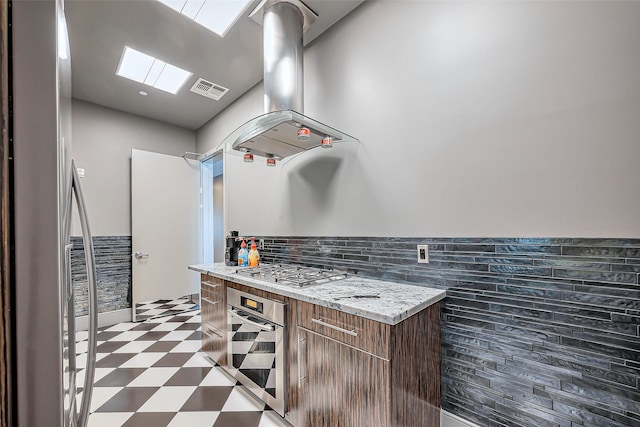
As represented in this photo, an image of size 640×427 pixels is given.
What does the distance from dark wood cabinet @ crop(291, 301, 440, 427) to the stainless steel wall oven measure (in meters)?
0.16

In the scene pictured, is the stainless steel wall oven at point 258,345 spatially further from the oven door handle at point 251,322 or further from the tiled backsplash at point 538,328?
the tiled backsplash at point 538,328

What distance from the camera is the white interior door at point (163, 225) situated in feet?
12.0

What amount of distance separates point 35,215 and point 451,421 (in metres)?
Answer: 2.01

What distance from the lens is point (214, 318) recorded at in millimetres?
2357

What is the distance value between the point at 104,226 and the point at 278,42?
325cm

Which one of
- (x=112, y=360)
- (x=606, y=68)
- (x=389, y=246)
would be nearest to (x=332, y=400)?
(x=389, y=246)

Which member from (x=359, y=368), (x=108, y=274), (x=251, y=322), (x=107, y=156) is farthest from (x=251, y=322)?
(x=107, y=156)

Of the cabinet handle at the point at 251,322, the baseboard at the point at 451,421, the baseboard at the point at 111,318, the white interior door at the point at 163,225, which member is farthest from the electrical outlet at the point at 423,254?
the baseboard at the point at 111,318

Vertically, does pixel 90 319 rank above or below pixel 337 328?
above

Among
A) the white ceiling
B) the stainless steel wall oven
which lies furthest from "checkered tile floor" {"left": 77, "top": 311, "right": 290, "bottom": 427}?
the white ceiling

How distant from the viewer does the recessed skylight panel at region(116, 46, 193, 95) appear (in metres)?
2.66

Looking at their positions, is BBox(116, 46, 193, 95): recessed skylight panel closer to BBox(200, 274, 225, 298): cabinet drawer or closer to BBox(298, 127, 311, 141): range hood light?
BBox(298, 127, 311, 141): range hood light

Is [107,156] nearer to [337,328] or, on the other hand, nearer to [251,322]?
[251,322]

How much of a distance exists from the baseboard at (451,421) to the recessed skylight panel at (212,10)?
3.01m
